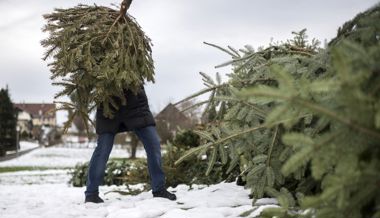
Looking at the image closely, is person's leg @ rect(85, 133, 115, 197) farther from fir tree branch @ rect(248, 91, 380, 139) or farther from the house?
the house

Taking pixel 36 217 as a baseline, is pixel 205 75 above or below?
above

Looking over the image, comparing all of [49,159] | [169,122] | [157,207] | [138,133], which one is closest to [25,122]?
[169,122]

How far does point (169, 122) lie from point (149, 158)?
105 ft

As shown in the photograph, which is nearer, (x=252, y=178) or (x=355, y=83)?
(x=355, y=83)

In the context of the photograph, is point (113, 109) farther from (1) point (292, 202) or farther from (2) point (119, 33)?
(1) point (292, 202)

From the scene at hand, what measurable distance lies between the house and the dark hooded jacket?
25813 millimetres

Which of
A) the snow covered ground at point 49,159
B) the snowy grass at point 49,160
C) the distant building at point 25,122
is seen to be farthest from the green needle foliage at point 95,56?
the distant building at point 25,122

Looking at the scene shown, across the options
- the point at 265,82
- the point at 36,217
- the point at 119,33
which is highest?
the point at 119,33

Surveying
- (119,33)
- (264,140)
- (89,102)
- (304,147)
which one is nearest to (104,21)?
(119,33)

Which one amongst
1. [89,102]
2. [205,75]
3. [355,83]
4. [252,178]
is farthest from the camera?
[89,102]

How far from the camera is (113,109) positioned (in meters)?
4.20

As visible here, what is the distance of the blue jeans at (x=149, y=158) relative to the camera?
416cm

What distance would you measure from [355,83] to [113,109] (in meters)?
3.11

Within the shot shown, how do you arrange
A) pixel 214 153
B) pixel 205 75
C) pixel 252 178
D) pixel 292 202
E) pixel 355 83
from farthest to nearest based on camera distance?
pixel 205 75
pixel 214 153
pixel 252 178
pixel 292 202
pixel 355 83
